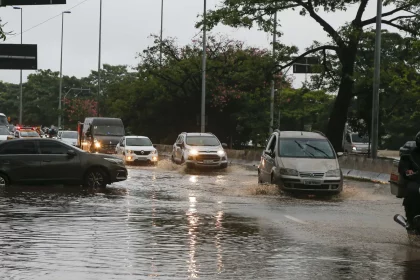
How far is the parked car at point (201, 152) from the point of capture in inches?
1399

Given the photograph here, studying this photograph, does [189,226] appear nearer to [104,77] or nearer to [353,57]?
[353,57]

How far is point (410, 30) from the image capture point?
135 ft

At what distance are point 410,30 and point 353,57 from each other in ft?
9.87

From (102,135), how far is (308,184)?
1233 inches

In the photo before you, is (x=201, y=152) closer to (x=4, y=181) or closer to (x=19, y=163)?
(x=19, y=163)

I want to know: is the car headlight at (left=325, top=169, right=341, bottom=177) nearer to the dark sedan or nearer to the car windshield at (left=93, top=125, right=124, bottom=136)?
the dark sedan

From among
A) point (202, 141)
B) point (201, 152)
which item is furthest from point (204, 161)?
point (202, 141)

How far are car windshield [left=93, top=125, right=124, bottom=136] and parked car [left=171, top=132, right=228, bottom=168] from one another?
13966 millimetres

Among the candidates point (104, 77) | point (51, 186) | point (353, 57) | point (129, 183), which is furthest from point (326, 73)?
point (104, 77)

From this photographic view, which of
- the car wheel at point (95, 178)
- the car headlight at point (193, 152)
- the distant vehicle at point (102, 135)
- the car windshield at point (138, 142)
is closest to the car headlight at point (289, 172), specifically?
the car wheel at point (95, 178)

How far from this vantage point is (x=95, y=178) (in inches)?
909

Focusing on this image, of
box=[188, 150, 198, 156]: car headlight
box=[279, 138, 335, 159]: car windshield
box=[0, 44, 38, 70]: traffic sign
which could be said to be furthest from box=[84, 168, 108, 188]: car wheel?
box=[0, 44, 38, 70]: traffic sign

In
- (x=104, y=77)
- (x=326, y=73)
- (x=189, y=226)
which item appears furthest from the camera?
(x=104, y=77)

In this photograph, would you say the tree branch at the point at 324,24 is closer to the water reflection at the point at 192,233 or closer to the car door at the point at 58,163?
the car door at the point at 58,163
